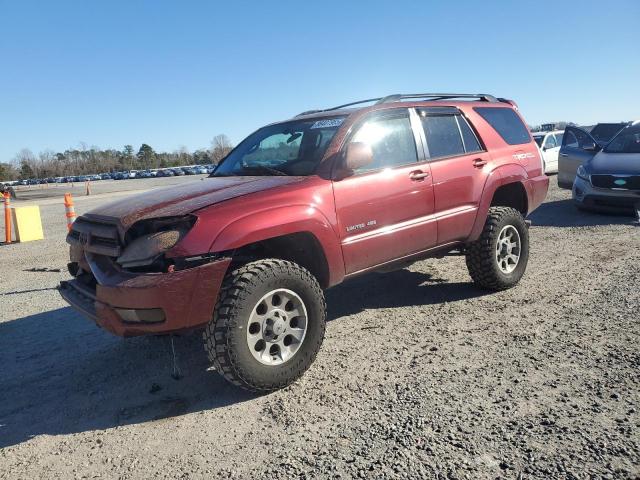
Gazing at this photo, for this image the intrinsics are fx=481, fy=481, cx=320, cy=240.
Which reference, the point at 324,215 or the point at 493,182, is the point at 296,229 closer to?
the point at 324,215

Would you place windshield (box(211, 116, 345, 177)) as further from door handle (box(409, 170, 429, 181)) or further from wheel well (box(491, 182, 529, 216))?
wheel well (box(491, 182, 529, 216))

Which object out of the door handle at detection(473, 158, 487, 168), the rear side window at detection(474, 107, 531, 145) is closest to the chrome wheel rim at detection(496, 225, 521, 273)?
the door handle at detection(473, 158, 487, 168)

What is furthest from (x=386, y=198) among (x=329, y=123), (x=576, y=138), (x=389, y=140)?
(x=576, y=138)

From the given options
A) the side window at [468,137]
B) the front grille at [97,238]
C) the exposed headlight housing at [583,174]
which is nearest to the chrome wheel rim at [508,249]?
the side window at [468,137]

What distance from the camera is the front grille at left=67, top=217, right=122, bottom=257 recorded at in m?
3.10

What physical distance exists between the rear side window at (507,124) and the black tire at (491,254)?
832mm

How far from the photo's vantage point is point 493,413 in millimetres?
2719

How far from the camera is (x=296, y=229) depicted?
3.28m

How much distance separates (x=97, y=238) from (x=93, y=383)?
109 centimetres

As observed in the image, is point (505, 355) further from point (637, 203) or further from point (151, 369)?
point (637, 203)

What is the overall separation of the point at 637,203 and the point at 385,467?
7.64 m

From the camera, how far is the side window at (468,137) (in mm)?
4688

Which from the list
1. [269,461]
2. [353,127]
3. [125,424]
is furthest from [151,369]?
[353,127]

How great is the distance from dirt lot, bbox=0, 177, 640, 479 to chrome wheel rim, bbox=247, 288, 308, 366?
0.86 feet
